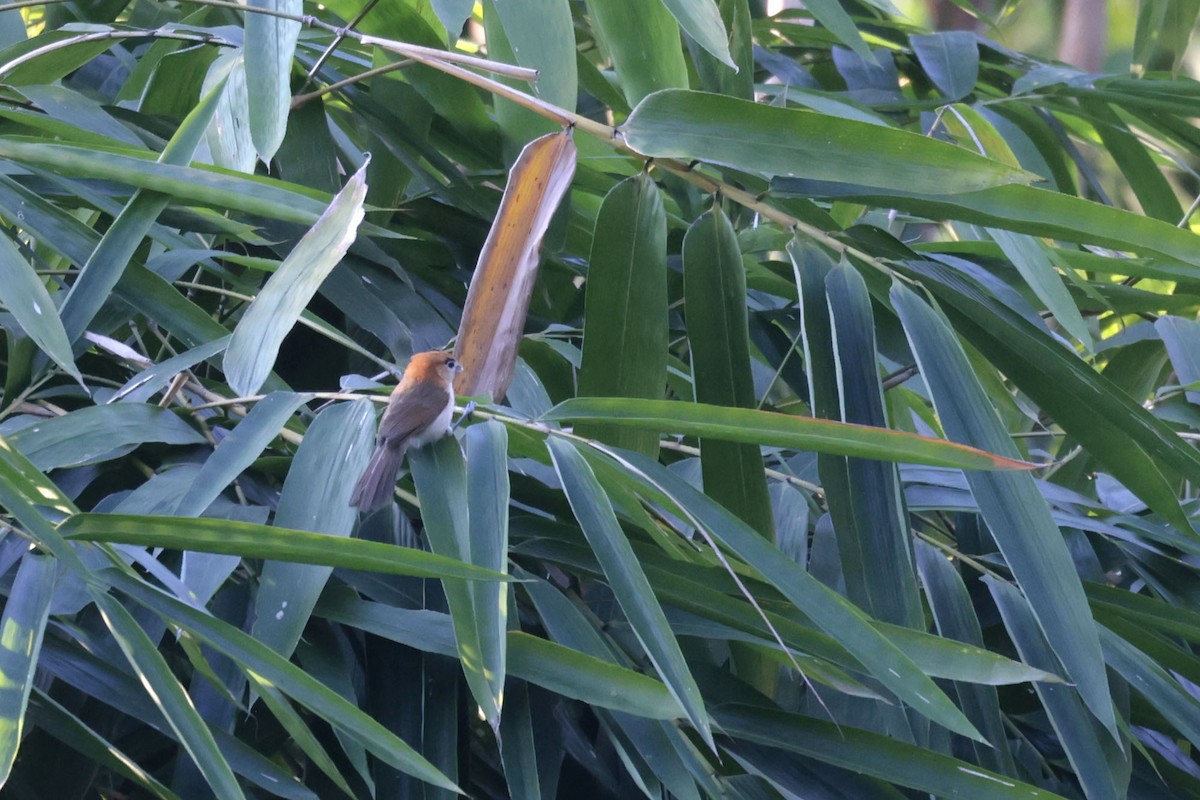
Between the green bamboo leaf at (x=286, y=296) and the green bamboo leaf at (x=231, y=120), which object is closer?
the green bamboo leaf at (x=286, y=296)

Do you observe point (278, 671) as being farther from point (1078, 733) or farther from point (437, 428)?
point (1078, 733)

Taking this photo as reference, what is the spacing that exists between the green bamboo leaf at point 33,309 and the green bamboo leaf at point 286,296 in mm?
134

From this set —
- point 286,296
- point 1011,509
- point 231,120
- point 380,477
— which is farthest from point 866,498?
point 231,120

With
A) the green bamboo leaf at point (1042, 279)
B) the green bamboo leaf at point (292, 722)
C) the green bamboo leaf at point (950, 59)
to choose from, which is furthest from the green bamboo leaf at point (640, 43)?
the green bamboo leaf at point (950, 59)

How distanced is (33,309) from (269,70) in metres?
0.30

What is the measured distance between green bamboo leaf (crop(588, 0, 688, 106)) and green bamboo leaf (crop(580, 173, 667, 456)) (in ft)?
0.39

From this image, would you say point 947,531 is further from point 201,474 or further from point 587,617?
point 201,474

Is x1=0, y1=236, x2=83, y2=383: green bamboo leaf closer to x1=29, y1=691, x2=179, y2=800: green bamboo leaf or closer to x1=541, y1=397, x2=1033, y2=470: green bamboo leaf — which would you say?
x1=29, y1=691, x2=179, y2=800: green bamboo leaf

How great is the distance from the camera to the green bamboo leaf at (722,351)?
3.36 feet

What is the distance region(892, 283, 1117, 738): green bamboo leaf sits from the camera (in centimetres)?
89

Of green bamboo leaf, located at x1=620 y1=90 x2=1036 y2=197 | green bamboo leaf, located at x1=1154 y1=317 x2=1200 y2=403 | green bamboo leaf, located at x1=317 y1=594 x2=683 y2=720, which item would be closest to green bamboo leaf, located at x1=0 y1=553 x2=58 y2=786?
green bamboo leaf, located at x1=317 y1=594 x2=683 y2=720

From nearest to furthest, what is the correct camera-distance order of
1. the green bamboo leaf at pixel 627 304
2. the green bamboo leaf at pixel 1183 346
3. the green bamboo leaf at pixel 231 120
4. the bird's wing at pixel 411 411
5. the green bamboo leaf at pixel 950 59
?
the bird's wing at pixel 411 411, the green bamboo leaf at pixel 627 304, the green bamboo leaf at pixel 231 120, the green bamboo leaf at pixel 1183 346, the green bamboo leaf at pixel 950 59

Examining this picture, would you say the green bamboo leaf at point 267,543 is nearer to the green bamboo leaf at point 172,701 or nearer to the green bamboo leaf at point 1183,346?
the green bamboo leaf at point 172,701

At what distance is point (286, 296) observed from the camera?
0.86 m
